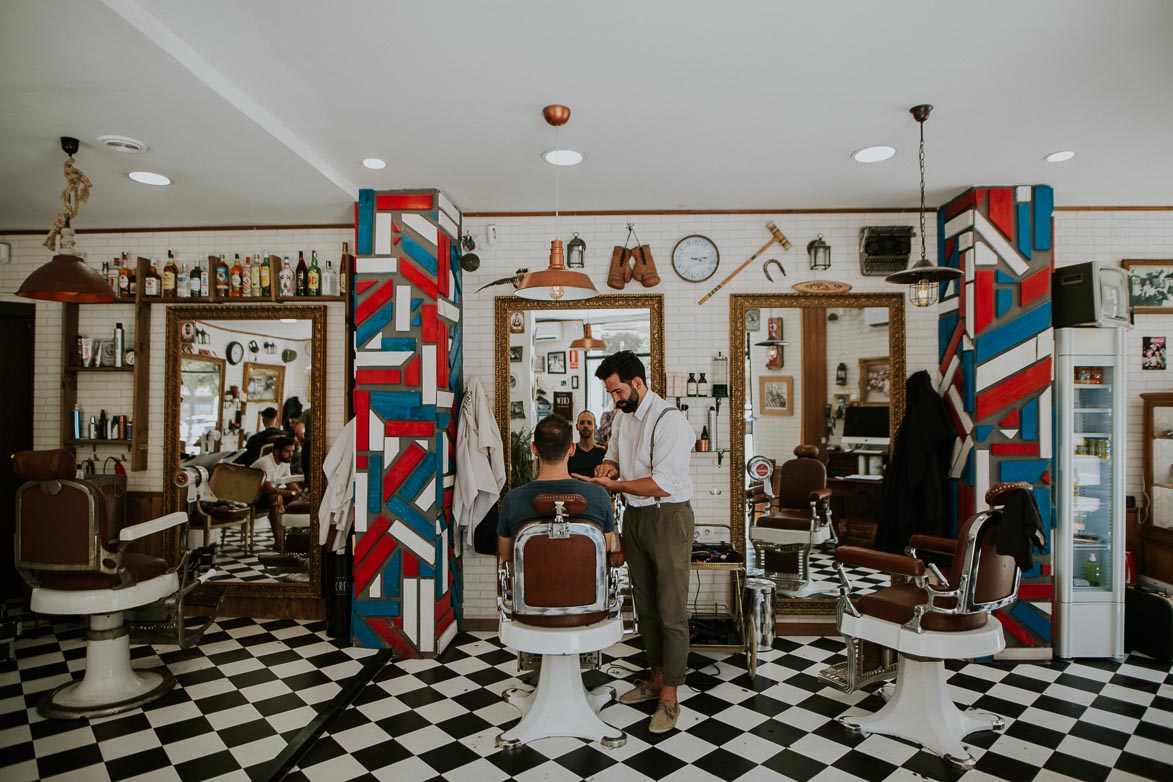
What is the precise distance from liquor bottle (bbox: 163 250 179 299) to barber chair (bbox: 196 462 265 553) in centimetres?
124

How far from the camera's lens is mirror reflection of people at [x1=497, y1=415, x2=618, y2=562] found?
2.79m

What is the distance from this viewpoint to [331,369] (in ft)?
15.0

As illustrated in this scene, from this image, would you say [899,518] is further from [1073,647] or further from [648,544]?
[648,544]

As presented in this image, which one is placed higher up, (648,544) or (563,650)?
(648,544)

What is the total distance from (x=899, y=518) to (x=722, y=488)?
110 cm

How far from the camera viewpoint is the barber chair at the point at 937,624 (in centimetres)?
272

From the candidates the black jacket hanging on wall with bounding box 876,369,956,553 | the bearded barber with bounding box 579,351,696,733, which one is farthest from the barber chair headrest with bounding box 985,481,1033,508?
the bearded barber with bounding box 579,351,696,733

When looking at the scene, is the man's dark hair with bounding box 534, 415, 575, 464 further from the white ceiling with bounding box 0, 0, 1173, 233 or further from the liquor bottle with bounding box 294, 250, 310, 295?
the liquor bottle with bounding box 294, 250, 310, 295

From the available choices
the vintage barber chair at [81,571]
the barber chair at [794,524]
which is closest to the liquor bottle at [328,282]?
the vintage barber chair at [81,571]

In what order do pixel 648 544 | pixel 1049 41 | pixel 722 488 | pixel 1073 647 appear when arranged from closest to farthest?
pixel 1049 41
pixel 648 544
pixel 1073 647
pixel 722 488

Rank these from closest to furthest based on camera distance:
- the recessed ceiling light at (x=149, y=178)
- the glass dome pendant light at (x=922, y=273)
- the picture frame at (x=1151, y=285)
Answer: the glass dome pendant light at (x=922, y=273), the recessed ceiling light at (x=149, y=178), the picture frame at (x=1151, y=285)

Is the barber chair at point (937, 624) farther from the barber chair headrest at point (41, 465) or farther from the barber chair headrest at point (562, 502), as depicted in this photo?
the barber chair headrest at point (41, 465)

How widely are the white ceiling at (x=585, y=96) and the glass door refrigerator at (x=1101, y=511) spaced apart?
1.05 m

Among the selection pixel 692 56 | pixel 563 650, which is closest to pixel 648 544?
pixel 563 650
